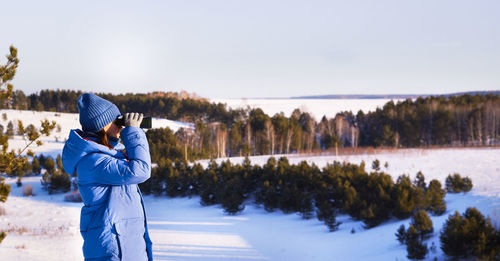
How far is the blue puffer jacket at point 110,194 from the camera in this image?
7.13 feet

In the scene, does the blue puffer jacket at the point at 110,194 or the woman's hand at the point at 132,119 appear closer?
the blue puffer jacket at the point at 110,194

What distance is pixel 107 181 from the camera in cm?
221

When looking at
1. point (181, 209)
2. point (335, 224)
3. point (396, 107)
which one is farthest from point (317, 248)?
point (396, 107)

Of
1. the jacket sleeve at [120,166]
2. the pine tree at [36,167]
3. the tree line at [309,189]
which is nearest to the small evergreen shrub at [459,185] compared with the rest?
the tree line at [309,189]

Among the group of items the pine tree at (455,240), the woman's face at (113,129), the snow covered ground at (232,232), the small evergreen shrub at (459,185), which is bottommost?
A: the snow covered ground at (232,232)

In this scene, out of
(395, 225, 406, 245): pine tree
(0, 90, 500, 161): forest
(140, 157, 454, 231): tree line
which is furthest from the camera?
(0, 90, 500, 161): forest

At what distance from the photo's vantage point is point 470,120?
35.0 meters

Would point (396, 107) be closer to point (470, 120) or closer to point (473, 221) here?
point (470, 120)

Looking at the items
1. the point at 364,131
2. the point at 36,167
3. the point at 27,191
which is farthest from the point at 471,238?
the point at 364,131

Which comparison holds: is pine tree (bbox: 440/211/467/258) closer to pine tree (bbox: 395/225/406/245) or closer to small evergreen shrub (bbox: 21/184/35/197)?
pine tree (bbox: 395/225/406/245)

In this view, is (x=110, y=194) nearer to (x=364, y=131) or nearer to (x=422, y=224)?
(x=422, y=224)

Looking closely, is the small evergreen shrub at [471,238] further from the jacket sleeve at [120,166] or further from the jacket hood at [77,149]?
the jacket hood at [77,149]

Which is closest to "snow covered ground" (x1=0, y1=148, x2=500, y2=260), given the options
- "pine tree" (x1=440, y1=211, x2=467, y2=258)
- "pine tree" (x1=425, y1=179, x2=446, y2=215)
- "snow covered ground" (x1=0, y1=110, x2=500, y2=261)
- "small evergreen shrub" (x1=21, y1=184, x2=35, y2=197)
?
"snow covered ground" (x1=0, y1=110, x2=500, y2=261)

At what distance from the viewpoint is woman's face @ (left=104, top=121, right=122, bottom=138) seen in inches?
94.6
